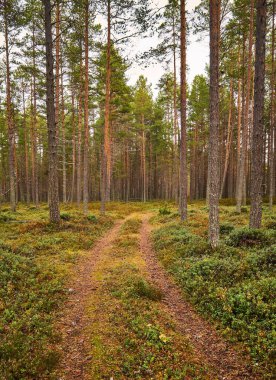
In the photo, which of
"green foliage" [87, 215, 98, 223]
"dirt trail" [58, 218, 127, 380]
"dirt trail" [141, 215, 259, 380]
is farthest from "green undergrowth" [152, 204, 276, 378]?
"green foliage" [87, 215, 98, 223]

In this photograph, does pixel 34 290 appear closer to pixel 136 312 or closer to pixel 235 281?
pixel 136 312

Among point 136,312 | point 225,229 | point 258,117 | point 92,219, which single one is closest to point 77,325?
point 136,312

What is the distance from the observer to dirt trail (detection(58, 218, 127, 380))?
4.52 m

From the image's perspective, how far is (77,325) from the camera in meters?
5.81

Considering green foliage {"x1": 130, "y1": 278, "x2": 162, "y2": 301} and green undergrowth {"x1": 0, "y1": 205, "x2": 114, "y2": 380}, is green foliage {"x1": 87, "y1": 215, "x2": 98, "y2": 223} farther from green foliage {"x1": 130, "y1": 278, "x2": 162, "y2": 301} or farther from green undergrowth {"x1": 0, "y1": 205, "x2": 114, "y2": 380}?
green foliage {"x1": 130, "y1": 278, "x2": 162, "y2": 301}

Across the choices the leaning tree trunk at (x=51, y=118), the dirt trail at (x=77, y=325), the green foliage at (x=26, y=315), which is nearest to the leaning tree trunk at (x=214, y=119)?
the dirt trail at (x=77, y=325)

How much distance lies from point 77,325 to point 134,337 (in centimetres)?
148

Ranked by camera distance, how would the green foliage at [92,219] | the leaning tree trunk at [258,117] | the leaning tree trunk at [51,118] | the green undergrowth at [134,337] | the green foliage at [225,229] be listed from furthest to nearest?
the green foliage at [92,219] → the leaning tree trunk at [51,118] → the green foliage at [225,229] → the leaning tree trunk at [258,117] → the green undergrowth at [134,337]

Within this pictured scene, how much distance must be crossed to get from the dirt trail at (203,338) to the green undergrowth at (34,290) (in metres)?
2.80

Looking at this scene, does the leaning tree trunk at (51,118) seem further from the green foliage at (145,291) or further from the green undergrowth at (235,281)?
the green foliage at (145,291)

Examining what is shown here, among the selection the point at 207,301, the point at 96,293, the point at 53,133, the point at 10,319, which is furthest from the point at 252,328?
the point at 53,133

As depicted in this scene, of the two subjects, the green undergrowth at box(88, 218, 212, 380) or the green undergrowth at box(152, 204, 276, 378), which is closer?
the green undergrowth at box(88, 218, 212, 380)

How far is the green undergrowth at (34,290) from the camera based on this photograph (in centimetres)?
452

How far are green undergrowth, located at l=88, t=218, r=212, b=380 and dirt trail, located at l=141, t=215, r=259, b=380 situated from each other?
0.79ft
